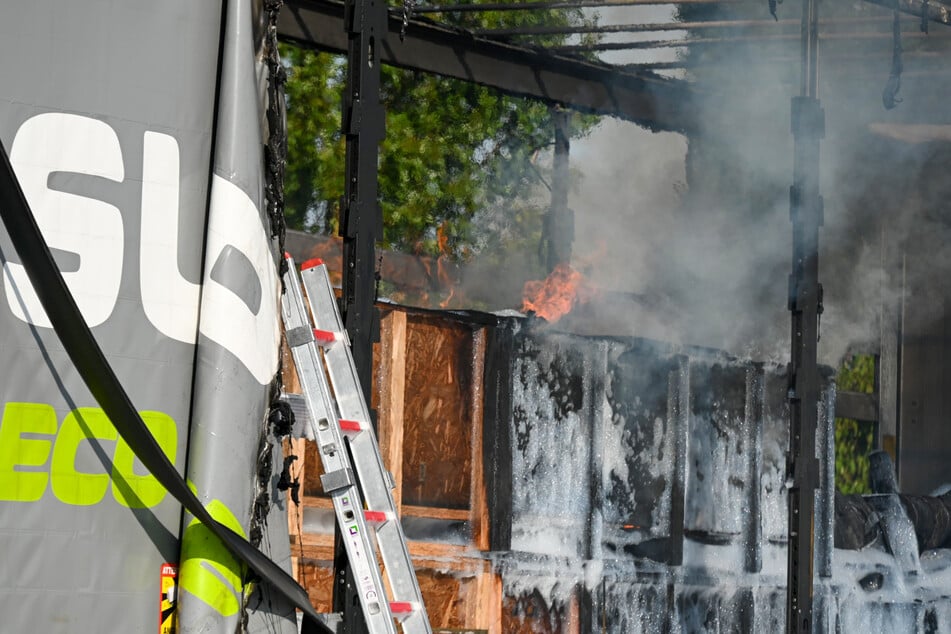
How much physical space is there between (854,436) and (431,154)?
27.2 feet

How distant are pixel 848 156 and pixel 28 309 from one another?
15.5 m

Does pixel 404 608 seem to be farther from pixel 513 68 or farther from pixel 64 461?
pixel 513 68

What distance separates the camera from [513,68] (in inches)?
496

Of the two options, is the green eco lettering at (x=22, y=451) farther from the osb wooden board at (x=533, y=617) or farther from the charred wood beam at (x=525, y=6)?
the charred wood beam at (x=525, y=6)

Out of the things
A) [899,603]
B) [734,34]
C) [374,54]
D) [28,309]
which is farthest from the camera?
[734,34]

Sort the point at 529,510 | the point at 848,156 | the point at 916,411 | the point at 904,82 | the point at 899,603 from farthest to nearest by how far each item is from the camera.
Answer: the point at 916,411 → the point at 848,156 → the point at 904,82 → the point at 899,603 → the point at 529,510

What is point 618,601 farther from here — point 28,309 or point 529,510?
point 28,309

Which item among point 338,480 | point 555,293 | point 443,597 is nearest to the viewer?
point 338,480

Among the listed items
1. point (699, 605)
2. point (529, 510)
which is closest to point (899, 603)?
point (699, 605)

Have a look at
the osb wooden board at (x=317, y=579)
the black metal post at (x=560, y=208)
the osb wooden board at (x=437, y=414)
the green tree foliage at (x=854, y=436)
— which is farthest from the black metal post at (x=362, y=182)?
the green tree foliage at (x=854, y=436)

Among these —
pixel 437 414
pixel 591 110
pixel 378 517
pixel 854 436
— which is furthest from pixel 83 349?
pixel 854 436

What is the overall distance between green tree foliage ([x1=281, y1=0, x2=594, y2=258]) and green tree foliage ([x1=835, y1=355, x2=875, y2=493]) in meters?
5.63

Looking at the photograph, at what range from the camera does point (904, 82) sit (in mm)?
16031

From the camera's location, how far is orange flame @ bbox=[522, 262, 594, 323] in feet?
50.3
